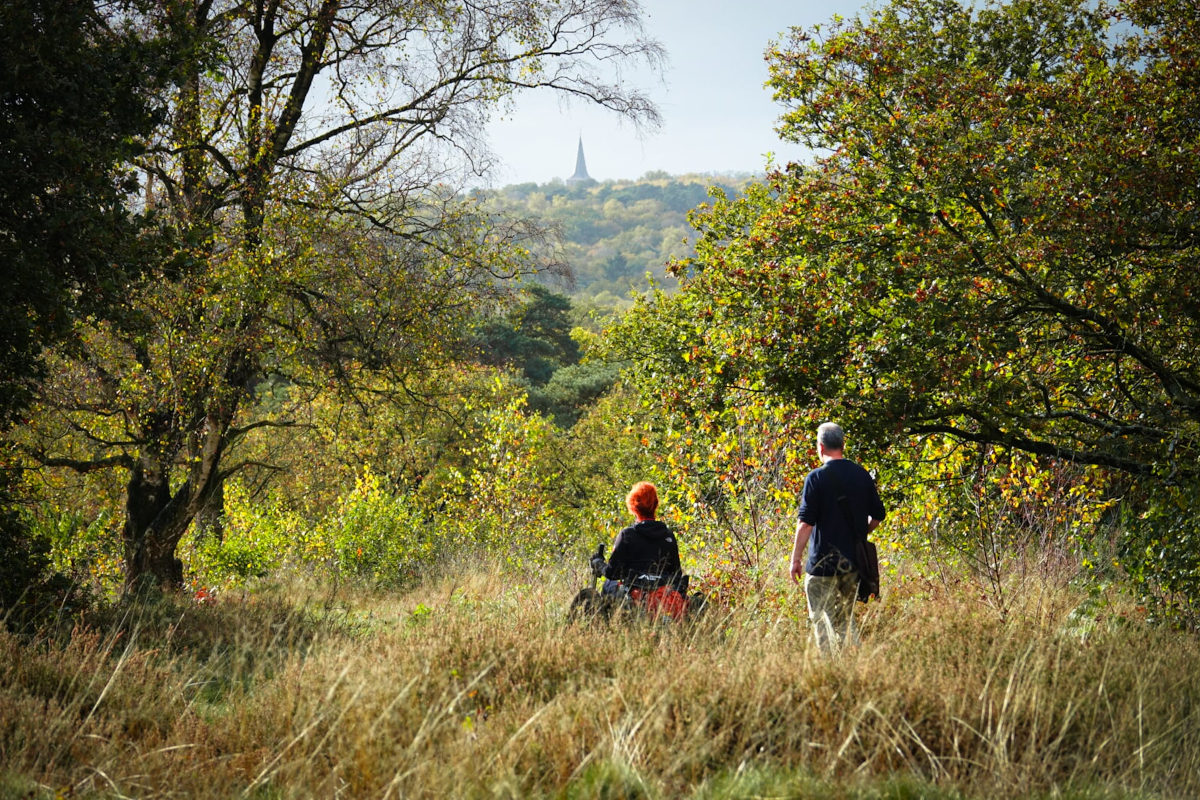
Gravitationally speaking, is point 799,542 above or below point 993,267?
below

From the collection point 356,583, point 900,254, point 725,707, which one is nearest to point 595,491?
point 356,583

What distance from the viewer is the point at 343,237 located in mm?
10852

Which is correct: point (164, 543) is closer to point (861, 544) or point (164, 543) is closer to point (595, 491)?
point (861, 544)

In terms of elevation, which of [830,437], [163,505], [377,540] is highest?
[830,437]

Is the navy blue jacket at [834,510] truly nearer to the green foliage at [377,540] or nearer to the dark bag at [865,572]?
the dark bag at [865,572]

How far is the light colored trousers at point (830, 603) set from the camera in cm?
519

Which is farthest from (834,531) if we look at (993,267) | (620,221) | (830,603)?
(620,221)

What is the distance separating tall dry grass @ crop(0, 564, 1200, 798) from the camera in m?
3.39

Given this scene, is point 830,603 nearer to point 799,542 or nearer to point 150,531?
point 799,542

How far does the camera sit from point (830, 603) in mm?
5266

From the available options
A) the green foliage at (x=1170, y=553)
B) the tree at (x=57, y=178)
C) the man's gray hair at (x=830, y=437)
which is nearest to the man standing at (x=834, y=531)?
the man's gray hair at (x=830, y=437)

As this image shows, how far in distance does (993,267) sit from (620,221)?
10711 cm

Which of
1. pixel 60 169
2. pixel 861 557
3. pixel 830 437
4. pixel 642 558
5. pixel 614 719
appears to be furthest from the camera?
pixel 60 169

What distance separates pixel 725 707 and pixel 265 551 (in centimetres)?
927
